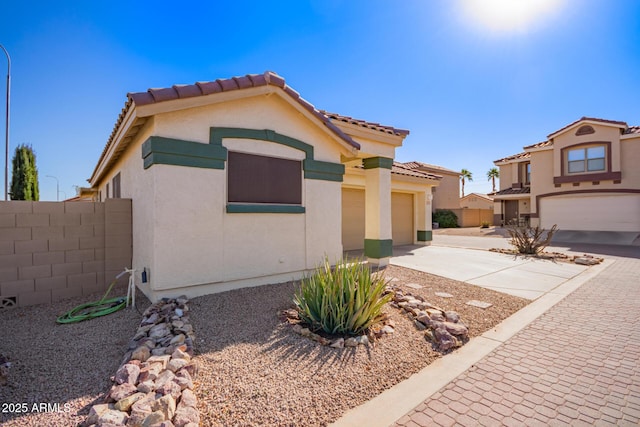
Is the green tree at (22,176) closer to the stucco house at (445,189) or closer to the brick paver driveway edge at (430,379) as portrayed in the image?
the brick paver driveway edge at (430,379)

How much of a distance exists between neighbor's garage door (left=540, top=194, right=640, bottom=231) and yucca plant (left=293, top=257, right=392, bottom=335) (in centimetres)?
2315

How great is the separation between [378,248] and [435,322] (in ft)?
14.0

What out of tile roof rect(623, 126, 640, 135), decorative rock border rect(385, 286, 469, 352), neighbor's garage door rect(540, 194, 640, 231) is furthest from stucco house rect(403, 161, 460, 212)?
decorative rock border rect(385, 286, 469, 352)

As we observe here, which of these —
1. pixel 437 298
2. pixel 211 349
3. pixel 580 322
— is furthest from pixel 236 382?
pixel 580 322

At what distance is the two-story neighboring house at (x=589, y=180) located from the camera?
19344 millimetres

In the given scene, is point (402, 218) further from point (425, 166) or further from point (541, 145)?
point (425, 166)

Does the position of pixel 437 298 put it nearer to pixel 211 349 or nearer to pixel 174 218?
pixel 211 349

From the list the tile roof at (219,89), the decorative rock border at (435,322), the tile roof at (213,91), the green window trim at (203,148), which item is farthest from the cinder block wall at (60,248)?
the decorative rock border at (435,322)

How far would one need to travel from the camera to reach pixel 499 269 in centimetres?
919

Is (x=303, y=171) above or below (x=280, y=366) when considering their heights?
above

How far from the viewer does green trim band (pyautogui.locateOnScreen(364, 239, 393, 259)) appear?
9.02 m

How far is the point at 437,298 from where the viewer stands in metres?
6.20

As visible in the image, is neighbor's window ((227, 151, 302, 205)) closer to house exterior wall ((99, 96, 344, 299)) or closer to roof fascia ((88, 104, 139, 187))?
house exterior wall ((99, 96, 344, 299))

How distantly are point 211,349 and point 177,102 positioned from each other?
400 cm
